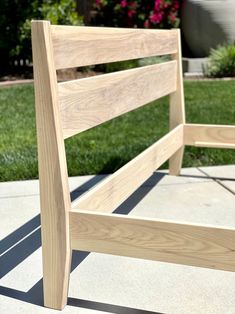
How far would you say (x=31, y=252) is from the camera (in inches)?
104

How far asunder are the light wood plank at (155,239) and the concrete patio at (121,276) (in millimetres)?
235

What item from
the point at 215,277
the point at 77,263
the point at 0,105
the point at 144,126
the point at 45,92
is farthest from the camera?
the point at 0,105

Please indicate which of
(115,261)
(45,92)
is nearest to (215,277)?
(115,261)

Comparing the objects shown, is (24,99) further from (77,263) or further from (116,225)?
(116,225)

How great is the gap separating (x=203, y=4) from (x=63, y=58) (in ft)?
25.0

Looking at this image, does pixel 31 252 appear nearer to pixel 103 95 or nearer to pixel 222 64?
pixel 103 95

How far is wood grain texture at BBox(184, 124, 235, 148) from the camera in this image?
3785 mm

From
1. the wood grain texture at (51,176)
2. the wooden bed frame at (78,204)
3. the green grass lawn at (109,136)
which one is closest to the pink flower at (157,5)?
the green grass lawn at (109,136)

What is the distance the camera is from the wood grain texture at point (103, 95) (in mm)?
2143

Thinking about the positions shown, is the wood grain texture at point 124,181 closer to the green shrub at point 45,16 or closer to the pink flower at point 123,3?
the green shrub at point 45,16

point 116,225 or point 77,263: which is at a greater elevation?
point 116,225

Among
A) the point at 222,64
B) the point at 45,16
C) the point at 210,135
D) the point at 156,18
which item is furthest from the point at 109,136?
the point at 156,18

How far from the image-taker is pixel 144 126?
5168 mm

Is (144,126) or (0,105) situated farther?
(0,105)
